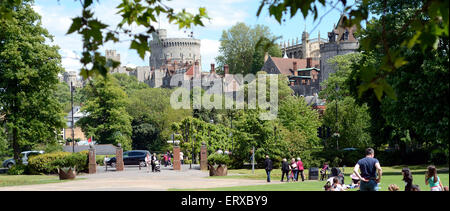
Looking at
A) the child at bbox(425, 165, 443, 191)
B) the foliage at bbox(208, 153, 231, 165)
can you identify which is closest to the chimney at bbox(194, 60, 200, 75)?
the foliage at bbox(208, 153, 231, 165)

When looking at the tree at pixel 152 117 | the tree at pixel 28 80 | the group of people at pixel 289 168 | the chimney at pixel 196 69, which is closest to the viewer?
the group of people at pixel 289 168

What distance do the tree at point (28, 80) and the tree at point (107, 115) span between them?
2826 cm

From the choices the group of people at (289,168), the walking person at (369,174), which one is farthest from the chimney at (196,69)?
the walking person at (369,174)

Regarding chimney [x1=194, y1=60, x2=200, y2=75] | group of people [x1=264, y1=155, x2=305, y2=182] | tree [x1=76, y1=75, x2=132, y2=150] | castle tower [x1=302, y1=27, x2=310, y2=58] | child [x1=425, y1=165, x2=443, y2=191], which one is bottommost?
group of people [x1=264, y1=155, x2=305, y2=182]

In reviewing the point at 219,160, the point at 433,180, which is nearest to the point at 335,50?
the point at 219,160

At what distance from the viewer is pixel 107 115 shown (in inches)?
3083

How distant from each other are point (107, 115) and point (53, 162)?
33.3 m

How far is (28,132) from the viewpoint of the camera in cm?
4547

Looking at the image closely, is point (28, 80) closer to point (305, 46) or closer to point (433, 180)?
point (433, 180)

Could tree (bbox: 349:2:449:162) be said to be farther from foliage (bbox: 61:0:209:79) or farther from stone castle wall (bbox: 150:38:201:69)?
stone castle wall (bbox: 150:38:201:69)

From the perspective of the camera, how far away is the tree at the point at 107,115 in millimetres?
76000

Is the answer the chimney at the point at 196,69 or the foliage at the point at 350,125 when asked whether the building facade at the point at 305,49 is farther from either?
the foliage at the point at 350,125

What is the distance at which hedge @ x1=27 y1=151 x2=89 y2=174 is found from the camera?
44938mm

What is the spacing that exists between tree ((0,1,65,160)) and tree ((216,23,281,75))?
7239 cm
